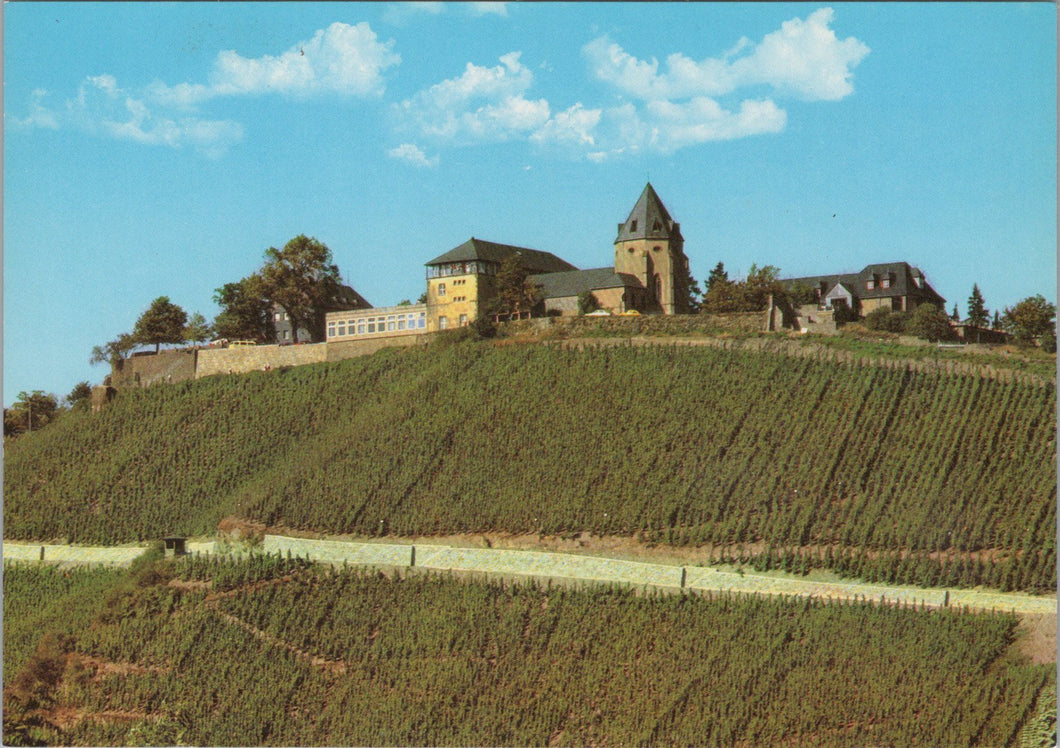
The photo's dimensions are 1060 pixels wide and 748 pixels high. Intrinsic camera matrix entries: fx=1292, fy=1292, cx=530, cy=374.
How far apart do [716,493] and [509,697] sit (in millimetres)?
10288

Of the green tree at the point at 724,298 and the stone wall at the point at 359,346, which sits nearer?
the green tree at the point at 724,298

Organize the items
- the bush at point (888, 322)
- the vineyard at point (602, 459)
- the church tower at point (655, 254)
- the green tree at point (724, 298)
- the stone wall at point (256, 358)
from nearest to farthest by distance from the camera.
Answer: the vineyard at point (602, 459), the bush at point (888, 322), the green tree at point (724, 298), the stone wall at point (256, 358), the church tower at point (655, 254)

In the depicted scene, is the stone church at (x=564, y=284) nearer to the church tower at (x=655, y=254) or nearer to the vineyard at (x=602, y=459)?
the church tower at (x=655, y=254)

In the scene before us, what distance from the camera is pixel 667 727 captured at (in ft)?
90.6

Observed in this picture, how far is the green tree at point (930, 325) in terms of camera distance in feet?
151

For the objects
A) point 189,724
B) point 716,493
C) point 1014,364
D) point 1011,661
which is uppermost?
point 1014,364

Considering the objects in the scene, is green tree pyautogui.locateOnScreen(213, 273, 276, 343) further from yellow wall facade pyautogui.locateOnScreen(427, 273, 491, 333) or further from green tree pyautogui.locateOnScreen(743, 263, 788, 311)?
green tree pyautogui.locateOnScreen(743, 263, 788, 311)

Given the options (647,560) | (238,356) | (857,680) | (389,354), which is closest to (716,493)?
(647,560)

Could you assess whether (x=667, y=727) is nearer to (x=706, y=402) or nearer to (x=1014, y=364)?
(x=706, y=402)

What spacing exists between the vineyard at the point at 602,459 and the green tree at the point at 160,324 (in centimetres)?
948

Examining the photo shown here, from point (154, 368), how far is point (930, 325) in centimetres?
3247

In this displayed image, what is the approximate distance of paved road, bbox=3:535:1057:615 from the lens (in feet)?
101

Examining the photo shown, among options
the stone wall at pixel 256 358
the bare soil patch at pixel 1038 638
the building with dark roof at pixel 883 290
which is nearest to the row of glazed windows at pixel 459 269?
the stone wall at pixel 256 358

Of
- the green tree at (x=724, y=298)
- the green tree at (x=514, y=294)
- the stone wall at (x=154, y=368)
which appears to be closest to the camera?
the green tree at (x=724, y=298)
